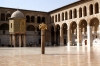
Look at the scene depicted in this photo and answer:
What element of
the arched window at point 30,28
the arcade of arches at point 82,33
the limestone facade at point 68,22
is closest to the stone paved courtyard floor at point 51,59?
the arcade of arches at point 82,33

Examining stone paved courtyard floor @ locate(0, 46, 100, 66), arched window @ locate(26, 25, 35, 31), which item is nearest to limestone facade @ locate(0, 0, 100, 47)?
arched window @ locate(26, 25, 35, 31)

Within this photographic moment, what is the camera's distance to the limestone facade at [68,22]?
30.9 meters

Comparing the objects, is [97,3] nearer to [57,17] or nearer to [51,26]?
[57,17]

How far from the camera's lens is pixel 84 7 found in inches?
1270

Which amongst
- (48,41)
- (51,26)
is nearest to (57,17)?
(51,26)

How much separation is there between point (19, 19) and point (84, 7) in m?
13.0

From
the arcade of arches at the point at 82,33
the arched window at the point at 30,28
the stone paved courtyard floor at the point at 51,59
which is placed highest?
the arched window at the point at 30,28

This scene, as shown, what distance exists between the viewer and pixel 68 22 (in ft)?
120

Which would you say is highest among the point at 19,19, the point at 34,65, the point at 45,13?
the point at 45,13

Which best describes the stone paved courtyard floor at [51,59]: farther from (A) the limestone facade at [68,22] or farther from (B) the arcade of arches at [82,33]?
(A) the limestone facade at [68,22]

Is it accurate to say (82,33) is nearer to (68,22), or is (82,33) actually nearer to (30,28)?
(68,22)

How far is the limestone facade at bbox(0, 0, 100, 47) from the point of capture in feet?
101

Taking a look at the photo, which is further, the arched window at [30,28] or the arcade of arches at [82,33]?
the arched window at [30,28]

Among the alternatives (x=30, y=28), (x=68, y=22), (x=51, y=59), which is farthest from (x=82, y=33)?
(x=51, y=59)
